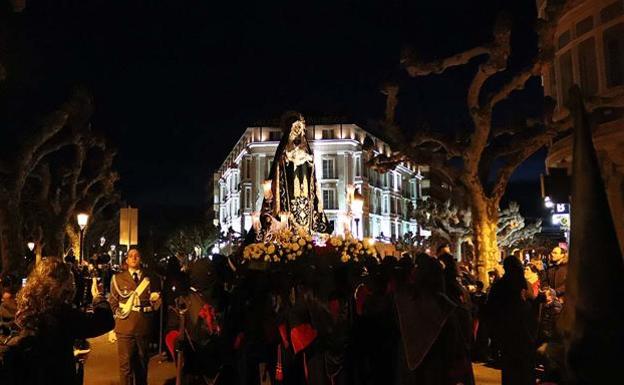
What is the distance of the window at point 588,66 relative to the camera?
16656 millimetres

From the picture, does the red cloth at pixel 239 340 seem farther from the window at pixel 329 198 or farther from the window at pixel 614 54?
the window at pixel 329 198

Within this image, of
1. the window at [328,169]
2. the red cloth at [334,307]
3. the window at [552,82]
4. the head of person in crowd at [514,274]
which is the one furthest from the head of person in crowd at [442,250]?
the window at [328,169]

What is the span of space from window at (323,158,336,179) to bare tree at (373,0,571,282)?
207 ft

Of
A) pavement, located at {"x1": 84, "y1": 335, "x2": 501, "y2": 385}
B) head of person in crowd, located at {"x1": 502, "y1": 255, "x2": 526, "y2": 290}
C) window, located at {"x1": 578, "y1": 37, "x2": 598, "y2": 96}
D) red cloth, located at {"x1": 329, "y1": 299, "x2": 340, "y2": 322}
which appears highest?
window, located at {"x1": 578, "y1": 37, "x2": 598, "y2": 96}

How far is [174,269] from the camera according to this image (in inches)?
415

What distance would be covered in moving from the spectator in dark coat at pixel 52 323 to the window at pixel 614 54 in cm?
1602

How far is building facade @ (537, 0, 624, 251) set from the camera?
15.5 m

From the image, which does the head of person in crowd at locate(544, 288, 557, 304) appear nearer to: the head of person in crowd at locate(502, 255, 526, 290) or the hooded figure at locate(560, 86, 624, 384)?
the head of person in crowd at locate(502, 255, 526, 290)

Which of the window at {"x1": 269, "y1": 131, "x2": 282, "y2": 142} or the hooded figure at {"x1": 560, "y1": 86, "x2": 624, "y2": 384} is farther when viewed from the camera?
the window at {"x1": 269, "y1": 131, "x2": 282, "y2": 142}

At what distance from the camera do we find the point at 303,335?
20.9 ft

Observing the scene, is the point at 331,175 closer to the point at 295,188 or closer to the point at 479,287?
the point at 295,188

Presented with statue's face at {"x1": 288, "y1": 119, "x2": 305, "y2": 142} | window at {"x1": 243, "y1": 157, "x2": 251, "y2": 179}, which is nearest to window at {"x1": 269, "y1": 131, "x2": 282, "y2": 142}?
window at {"x1": 243, "y1": 157, "x2": 251, "y2": 179}

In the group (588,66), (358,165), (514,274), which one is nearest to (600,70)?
(588,66)

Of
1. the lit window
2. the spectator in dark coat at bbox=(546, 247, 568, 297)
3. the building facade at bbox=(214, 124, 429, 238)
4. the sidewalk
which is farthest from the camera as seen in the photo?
the lit window
